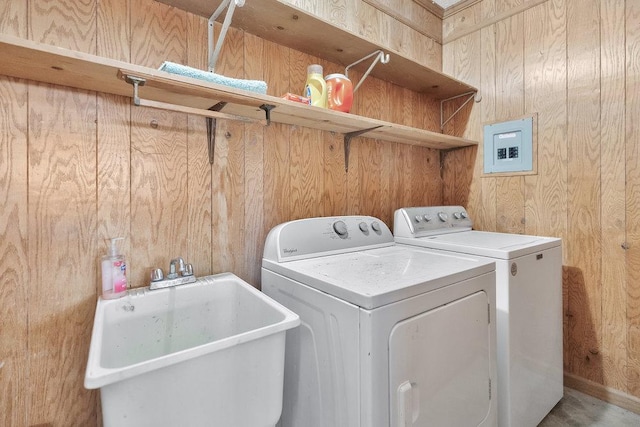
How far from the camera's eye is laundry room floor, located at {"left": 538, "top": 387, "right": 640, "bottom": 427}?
162cm

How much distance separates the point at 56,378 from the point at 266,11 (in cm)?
164

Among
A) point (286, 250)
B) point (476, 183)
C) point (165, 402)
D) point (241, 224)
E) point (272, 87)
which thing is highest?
point (272, 87)

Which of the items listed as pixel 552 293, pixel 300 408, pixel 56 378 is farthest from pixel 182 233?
pixel 552 293

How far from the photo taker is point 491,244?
60.6 inches

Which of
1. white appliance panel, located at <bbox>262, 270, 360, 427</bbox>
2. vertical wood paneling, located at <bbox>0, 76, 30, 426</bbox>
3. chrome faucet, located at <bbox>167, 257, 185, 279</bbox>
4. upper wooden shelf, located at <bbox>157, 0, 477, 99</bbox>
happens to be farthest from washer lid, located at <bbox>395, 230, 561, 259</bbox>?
vertical wood paneling, located at <bbox>0, 76, 30, 426</bbox>

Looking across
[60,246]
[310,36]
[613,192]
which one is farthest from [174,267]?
[613,192]

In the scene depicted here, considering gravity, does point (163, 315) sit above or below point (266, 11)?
below

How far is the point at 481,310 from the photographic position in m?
1.19

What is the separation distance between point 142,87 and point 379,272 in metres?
1.08

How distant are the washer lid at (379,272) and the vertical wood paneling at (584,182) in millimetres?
1010

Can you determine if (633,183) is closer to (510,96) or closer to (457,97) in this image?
(510,96)

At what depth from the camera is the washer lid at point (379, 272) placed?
92 centimetres

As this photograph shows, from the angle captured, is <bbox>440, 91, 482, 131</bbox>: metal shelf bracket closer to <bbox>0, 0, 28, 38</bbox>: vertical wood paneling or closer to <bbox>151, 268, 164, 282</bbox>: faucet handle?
<bbox>151, 268, 164, 282</bbox>: faucet handle

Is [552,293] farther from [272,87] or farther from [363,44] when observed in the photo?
[272,87]
